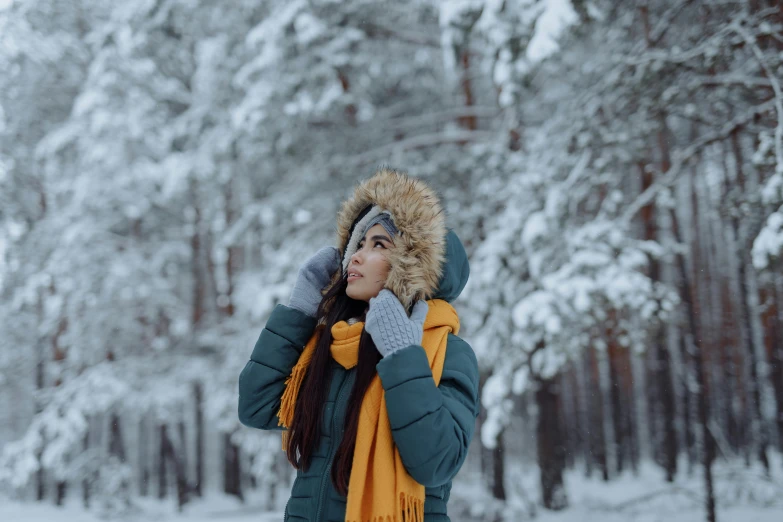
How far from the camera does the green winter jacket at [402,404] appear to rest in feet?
4.92

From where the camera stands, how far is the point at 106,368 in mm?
9242

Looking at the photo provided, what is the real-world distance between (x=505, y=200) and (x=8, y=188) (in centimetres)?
917

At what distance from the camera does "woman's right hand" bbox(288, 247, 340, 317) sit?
1.86 metres

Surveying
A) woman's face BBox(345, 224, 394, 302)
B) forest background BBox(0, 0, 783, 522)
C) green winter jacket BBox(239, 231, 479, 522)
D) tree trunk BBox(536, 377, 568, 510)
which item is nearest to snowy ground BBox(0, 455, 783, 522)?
forest background BBox(0, 0, 783, 522)

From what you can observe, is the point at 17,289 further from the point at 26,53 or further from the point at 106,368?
the point at 26,53

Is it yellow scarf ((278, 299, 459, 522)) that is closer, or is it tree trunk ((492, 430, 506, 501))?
yellow scarf ((278, 299, 459, 522))

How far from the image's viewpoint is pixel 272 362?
1.81 meters

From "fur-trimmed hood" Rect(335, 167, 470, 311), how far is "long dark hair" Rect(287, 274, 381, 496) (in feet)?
0.69

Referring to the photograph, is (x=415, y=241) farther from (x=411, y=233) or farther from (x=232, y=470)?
(x=232, y=470)

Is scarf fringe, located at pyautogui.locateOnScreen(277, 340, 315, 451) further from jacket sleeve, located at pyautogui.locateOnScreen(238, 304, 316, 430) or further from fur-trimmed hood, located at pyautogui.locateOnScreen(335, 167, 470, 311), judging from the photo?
fur-trimmed hood, located at pyautogui.locateOnScreen(335, 167, 470, 311)

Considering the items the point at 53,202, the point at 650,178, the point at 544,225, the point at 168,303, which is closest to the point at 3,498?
the point at 168,303

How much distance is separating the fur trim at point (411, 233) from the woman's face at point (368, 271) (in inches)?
1.7

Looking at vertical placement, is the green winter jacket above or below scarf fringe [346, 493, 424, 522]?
above

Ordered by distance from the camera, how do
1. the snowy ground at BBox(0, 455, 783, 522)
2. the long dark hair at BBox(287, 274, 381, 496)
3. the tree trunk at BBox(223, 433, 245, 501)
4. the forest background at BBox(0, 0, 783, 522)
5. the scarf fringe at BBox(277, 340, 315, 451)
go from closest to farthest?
1. the long dark hair at BBox(287, 274, 381, 496)
2. the scarf fringe at BBox(277, 340, 315, 451)
3. the forest background at BBox(0, 0, 783, 522)
4. the snowy ground at BBox(0, 455, 783, 522)
5. the tree trunk at BBox(223, 433, 245, 501)
